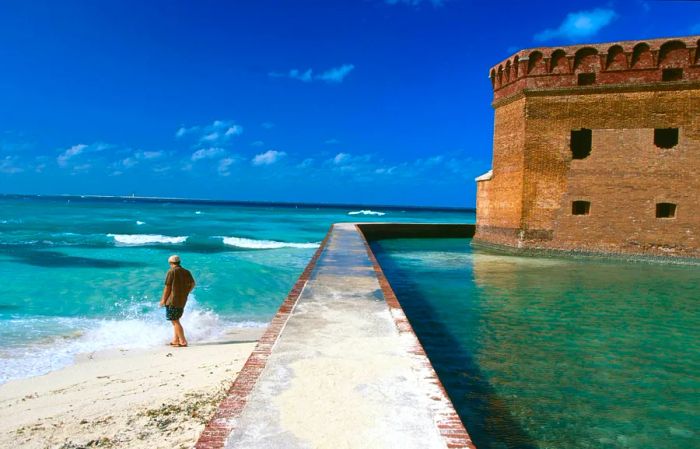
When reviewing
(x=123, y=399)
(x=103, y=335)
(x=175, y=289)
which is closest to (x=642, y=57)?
(x=175, y=289)

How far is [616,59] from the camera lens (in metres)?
15.3

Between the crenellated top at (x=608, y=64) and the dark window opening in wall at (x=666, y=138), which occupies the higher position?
the crenellated top at (x=608, y=64)

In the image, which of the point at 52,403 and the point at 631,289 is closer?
the point at 52,403

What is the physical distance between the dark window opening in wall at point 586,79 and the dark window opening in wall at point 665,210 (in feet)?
14.0

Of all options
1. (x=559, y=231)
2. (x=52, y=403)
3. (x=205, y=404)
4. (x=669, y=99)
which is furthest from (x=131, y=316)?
(x=669, y=99)

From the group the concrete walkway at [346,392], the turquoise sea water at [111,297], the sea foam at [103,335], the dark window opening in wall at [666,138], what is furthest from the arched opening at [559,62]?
the concrete walkway at [346,392]

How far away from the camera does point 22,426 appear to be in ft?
14.8

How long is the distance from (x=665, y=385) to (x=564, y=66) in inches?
518

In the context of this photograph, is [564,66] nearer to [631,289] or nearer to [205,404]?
[631,289]

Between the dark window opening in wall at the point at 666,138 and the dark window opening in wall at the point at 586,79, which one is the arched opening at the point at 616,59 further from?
the dark window opening in wall at the point at 666,138

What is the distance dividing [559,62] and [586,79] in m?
0.99

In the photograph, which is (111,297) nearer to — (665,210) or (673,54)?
(665,210)

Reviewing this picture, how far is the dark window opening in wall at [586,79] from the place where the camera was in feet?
51.3

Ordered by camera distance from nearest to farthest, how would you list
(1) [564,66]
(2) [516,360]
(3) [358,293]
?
(2) [516,360]
(3) [358,293]
(1) [564,66]
